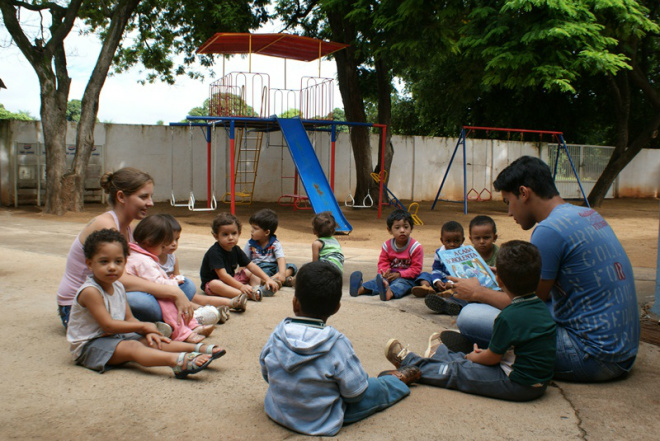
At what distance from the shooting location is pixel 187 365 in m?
3.23

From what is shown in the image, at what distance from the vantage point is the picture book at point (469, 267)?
441 cm

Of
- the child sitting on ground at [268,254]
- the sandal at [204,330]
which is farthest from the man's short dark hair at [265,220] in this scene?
the sandal at [204,330]

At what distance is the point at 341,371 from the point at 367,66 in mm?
18948

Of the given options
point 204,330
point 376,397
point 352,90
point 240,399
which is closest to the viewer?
point 376,397

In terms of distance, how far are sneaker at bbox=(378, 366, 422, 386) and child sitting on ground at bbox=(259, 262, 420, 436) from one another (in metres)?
0.44

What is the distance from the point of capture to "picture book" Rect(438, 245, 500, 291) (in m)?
4.41

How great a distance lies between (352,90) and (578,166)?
12690 mm

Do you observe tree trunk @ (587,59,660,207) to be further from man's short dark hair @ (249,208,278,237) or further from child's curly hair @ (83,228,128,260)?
child's curly hair @ (83,228,128,260)

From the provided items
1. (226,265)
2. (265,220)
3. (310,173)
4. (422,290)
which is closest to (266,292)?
(226,265)

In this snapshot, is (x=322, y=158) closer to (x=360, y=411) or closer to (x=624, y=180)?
(x=624, y=180)

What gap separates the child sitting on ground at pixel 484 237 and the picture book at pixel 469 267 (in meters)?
0.54

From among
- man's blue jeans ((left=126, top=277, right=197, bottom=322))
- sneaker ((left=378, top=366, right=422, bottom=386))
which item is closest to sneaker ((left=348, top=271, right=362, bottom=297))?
man's blue jeans ((left=126, top=277, right=197, bottom=322))

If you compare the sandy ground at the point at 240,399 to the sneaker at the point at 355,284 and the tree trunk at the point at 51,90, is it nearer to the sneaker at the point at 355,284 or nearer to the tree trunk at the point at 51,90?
the sneaker at the point at 355,284

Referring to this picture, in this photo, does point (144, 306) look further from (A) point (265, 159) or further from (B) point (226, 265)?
(A) point (265, 159)
